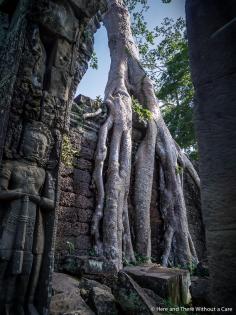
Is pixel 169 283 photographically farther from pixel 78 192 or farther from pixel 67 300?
pixel 78 192

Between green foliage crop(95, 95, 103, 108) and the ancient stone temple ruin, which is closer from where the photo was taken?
the ancient stone temple ruin

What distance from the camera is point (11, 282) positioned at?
95.7 inches

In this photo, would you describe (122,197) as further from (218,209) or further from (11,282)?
(218,209)

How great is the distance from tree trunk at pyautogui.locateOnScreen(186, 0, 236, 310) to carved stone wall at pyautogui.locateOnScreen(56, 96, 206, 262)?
142 inches

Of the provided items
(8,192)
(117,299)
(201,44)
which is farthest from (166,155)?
(201,44)

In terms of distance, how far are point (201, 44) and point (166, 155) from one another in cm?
550

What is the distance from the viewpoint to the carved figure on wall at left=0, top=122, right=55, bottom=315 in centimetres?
242

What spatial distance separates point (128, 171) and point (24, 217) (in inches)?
134

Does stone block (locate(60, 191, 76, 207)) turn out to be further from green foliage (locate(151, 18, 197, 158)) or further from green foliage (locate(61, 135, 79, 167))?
green foliage (locate(151, 18, 197, 158))

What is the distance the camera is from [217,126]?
4.41 ft

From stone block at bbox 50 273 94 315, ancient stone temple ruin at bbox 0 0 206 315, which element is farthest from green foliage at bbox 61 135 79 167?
stone block at bbox 50 273 94 315

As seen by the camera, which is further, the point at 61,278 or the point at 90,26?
the point at 90,26

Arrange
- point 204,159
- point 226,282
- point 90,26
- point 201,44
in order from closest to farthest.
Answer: point 226,282 → point 204,159 → point 201,44 → point 90,26

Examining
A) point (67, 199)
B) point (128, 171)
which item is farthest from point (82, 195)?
point (128, 171)
